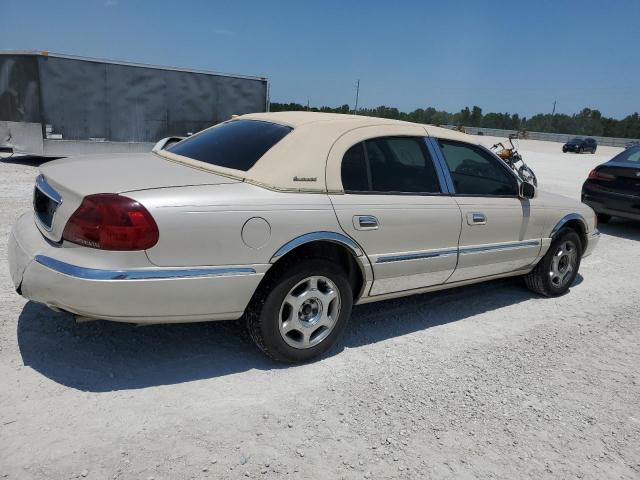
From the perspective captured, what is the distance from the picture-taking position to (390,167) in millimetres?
3766

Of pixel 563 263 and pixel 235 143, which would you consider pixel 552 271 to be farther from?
pixel 235 143

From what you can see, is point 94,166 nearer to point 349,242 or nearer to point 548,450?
point 349,242

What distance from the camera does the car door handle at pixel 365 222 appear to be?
11.2 ft

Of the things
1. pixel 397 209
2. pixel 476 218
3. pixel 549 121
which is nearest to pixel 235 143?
pixel 397 209

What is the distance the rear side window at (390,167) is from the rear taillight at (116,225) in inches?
52.0

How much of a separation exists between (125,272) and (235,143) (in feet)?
4.36

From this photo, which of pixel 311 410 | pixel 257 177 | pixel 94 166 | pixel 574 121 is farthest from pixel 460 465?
pixel 574 121

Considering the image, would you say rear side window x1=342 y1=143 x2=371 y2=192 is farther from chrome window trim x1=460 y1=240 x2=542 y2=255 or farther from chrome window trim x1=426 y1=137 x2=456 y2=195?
chrome window trim x1=460 y1=240 x2=542 y2=255

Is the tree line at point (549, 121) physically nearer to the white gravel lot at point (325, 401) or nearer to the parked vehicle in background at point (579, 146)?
the parked vehicle in background at point (579, 146)

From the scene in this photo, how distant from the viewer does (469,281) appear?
4441 millimetres

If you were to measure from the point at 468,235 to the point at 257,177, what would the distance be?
1853mm

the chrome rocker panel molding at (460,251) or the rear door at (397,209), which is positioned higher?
the rear door at (397,209)

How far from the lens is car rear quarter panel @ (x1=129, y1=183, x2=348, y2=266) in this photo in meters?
2.75

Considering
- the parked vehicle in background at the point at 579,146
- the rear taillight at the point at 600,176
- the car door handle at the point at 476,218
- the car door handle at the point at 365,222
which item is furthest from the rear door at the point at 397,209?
the parked vehicle in background at the point at 579,146
